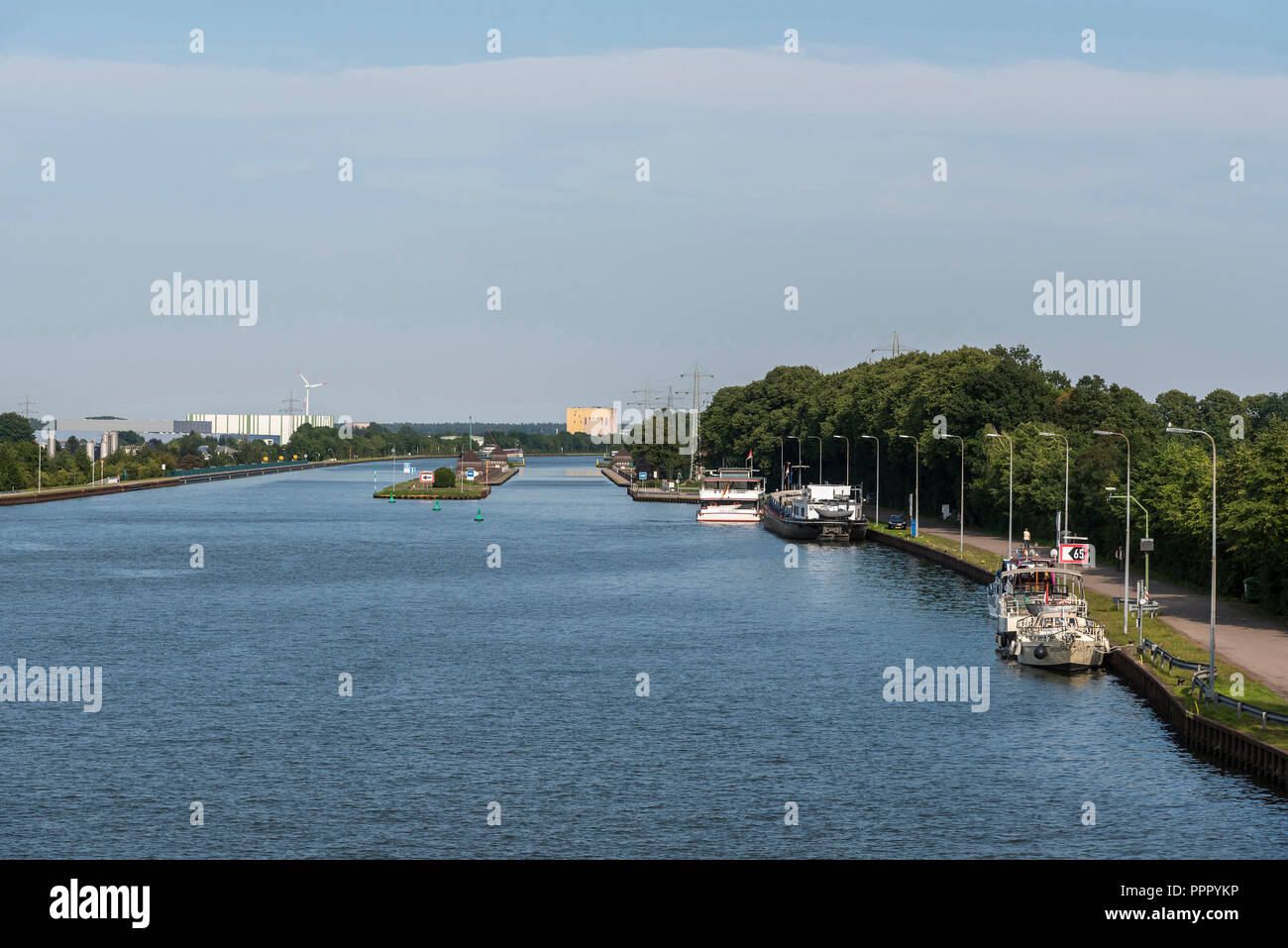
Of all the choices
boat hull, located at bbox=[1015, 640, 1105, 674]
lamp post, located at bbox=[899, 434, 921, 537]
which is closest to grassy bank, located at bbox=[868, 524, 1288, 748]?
Answer: boat hull, located at bbox=[1015, 640, 1105, 674]

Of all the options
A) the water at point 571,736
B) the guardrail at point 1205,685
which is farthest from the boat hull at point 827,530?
the guardrail at point 1205,685

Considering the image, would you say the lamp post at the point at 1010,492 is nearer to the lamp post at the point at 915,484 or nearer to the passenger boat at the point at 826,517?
the lamp post at the point at 915,484

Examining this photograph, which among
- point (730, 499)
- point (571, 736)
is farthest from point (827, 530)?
point (571, 736)

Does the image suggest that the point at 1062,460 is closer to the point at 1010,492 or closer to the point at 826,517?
the point at 1010,492
